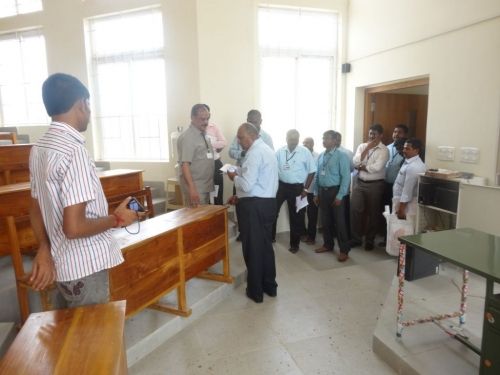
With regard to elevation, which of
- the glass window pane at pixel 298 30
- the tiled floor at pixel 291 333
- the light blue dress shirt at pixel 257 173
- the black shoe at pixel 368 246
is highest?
the glass window pane at pixel 298 30

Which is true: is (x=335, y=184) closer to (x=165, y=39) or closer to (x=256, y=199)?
(x=256, y=199)

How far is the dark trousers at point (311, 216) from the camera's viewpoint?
4.41 metres

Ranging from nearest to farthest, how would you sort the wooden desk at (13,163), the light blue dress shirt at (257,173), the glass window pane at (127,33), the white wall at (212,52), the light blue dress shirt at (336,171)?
the light blue dress shirt at (257,173) → the wooden desk at (13,163) → the light blue dress shirt at (336,171) → the white wall at (212,52) → the glass window pane at (127,33)

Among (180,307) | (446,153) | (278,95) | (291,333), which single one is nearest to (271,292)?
(291,333)

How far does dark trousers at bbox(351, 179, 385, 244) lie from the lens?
4.09 m

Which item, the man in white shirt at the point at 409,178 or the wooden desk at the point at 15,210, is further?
the man in white shirt at the point at 409,178

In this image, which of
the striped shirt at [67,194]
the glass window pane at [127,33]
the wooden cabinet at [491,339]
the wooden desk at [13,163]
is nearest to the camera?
the striped shirt at [67,194]

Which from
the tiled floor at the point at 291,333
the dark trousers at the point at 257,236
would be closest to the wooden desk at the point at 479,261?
the tiled floor at the point at 291,333

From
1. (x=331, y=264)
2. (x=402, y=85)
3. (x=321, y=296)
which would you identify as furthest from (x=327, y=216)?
(x=402, y=85)

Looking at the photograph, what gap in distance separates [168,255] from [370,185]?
272 centimetres

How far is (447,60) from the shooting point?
11.4ft

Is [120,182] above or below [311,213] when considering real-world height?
above

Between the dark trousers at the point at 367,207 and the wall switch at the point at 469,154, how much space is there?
91 centimetres

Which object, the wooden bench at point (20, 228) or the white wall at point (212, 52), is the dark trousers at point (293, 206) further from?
the wooden bench at point (20, 228)
